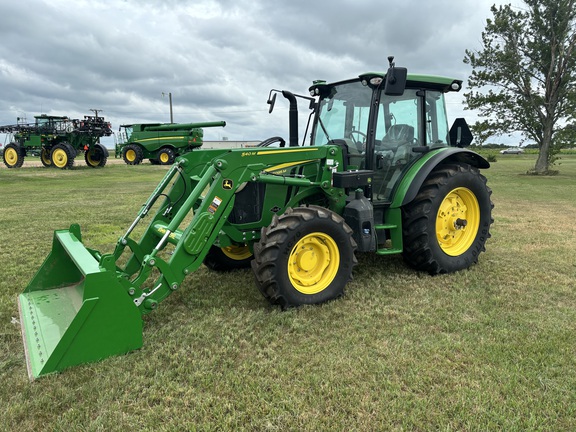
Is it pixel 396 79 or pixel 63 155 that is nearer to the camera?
pixel 396 79

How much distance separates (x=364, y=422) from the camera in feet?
7.63

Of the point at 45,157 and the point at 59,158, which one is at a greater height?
the point at 45,157

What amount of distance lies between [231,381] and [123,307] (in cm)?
96

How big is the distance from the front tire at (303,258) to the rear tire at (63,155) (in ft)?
71.5

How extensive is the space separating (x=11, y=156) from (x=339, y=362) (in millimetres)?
26482

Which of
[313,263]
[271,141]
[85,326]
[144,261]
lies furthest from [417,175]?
[85,326]

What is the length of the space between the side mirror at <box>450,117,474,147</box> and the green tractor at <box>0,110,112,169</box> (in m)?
21.9

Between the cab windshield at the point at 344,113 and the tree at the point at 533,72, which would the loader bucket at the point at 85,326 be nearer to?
the cab windshield at the point at 344,113

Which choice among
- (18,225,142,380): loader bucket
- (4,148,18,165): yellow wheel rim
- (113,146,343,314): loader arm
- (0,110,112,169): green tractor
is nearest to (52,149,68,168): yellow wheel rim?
(0,110,112,169): green tractor

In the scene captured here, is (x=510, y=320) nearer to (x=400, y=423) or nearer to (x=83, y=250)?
(x=400, y=423)

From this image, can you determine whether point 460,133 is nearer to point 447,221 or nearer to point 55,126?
point 447,221

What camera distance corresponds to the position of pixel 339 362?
291cm

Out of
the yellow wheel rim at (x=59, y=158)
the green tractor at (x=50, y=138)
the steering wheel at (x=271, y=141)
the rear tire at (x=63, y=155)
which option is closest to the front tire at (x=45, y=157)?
the green tractor at (x=50, y=138)

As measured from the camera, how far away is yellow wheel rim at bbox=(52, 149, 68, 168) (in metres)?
22.4
